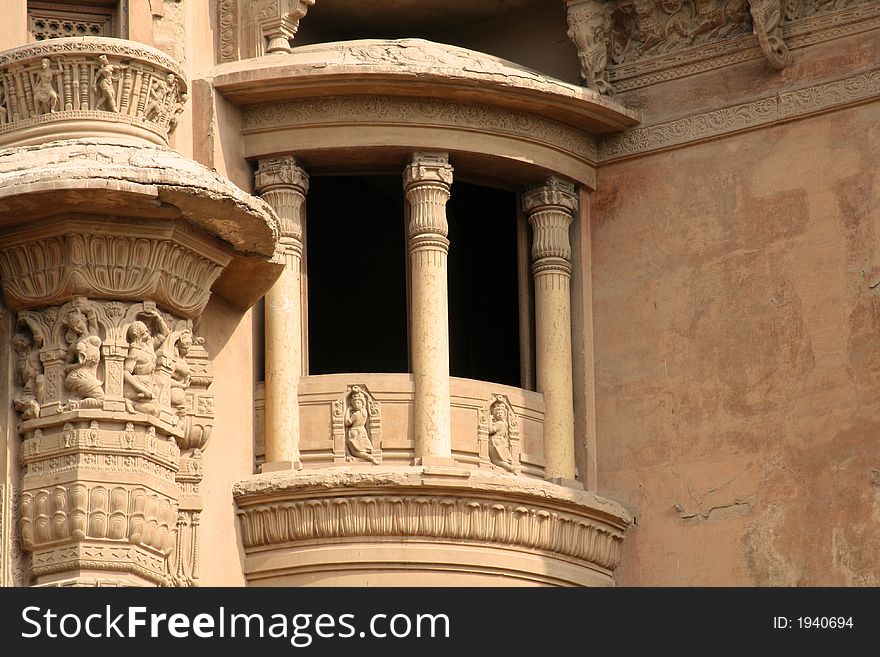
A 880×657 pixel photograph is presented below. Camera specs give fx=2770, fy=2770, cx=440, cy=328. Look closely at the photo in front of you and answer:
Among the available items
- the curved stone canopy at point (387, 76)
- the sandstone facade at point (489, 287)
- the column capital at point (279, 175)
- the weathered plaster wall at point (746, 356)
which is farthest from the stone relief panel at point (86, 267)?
the weathered plaster wall at point (746, 356)

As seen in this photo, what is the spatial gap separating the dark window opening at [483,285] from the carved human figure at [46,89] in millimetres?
3932

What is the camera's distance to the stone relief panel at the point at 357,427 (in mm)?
17875

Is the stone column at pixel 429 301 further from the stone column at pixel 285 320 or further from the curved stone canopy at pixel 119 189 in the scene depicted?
the curved stone canopy at pixel 119 189

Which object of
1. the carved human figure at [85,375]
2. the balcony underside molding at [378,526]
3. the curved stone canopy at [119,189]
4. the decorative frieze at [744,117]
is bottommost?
the balcony underside molding at [378,526]

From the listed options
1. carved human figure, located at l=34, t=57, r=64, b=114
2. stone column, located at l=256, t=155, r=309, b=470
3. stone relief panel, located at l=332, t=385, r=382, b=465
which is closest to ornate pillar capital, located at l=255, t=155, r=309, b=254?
stone column, located at l=256, t=155, r=309, b=470

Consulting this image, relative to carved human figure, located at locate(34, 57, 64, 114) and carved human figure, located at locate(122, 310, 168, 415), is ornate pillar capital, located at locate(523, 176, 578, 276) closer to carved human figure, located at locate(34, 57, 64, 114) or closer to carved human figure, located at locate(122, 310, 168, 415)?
carved human figure, located at locate(122, 310, 168, 415)

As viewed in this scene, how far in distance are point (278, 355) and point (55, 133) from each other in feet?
7.66

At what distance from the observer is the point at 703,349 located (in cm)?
1847

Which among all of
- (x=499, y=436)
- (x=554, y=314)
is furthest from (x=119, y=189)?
(x=554, y=314)

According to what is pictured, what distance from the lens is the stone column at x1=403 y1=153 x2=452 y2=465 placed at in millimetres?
17891

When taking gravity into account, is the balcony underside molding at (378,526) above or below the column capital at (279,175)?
below

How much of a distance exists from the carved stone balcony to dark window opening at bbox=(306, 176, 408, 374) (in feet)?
11.6

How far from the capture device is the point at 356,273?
20594 mm

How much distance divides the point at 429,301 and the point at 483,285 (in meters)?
1.83
